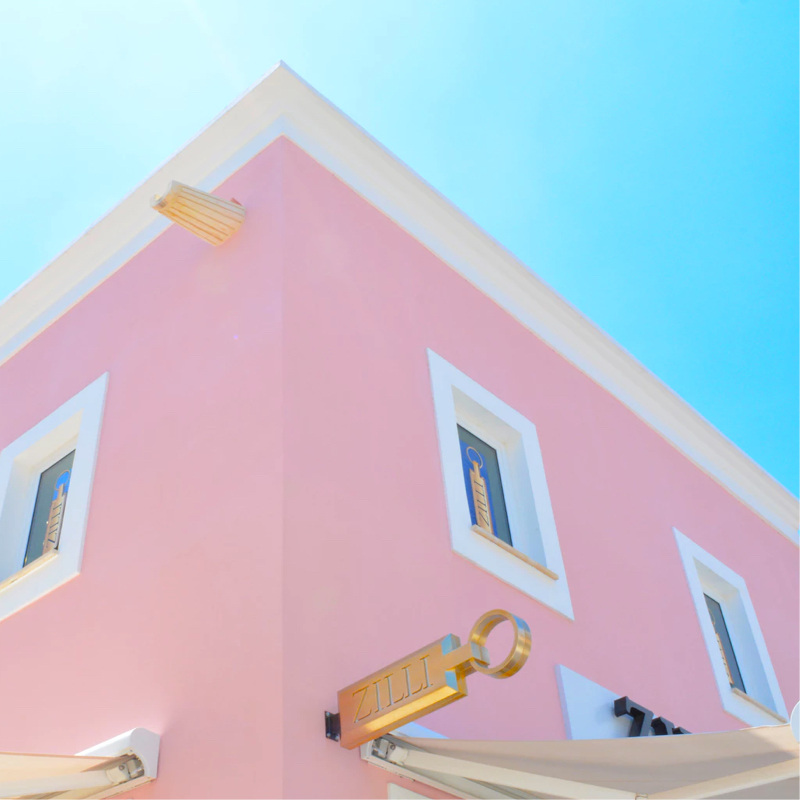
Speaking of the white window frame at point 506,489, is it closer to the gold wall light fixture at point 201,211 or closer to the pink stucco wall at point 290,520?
the pink stucco wall at point 290,520

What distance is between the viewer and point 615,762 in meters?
4.22

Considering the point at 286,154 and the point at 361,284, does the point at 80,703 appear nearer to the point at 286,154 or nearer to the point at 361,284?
the point at 361,284

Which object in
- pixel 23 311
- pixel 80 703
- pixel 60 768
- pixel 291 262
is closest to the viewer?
pixel 60 768

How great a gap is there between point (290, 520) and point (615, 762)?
1.80 metres

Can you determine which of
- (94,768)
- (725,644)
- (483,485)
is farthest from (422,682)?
(725,644)

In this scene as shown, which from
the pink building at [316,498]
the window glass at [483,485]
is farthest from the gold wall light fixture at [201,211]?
the window glass at [483,485]

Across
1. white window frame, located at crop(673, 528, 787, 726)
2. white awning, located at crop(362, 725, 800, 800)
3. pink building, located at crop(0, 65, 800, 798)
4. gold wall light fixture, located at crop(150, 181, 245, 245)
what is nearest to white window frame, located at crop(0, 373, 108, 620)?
pink building, located at crop(0, 65, 800, 798)

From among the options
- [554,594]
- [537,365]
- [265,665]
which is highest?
[537,365]

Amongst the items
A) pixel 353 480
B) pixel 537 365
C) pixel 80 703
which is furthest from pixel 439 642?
pixel 537 365

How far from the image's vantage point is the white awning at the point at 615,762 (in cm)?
392

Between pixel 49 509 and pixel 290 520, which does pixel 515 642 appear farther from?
pixel 49 509

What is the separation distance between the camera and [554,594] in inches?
255

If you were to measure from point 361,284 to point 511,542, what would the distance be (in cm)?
197

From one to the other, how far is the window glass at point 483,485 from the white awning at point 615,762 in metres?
2.35
